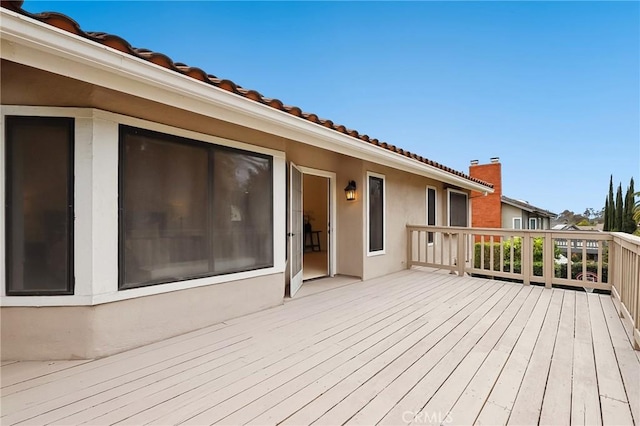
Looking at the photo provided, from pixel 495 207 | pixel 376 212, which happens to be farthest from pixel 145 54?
pixel 495 207

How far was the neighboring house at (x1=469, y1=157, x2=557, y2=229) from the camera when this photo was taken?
13859 millimetres

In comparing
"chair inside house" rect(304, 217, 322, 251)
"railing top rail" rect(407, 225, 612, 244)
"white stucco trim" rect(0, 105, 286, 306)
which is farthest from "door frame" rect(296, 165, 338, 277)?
"chair inside house" rect(304, 217, 322, 251)

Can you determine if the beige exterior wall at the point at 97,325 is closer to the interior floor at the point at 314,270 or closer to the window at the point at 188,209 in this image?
the window at the point at 188,209

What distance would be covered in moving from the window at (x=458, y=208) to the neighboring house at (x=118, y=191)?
659 cm

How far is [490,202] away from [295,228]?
495 inches

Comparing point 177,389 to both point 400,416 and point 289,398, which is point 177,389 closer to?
point 289,398

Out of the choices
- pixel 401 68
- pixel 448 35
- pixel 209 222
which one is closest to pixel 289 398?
pixel 209 222

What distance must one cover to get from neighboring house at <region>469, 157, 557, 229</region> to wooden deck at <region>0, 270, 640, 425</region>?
11.3 m

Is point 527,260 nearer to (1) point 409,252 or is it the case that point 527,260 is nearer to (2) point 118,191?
(1) point 409,252

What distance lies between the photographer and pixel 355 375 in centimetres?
210

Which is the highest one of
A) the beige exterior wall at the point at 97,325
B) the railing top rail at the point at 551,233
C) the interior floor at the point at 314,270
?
the railing top rail at the point at 551,233

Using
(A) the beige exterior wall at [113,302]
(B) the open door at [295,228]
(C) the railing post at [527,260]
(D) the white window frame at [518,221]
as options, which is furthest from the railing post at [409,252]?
(D) the white window frame at [518,221]

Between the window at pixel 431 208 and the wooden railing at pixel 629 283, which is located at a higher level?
the window at pixel 431 208

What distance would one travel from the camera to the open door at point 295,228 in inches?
172
